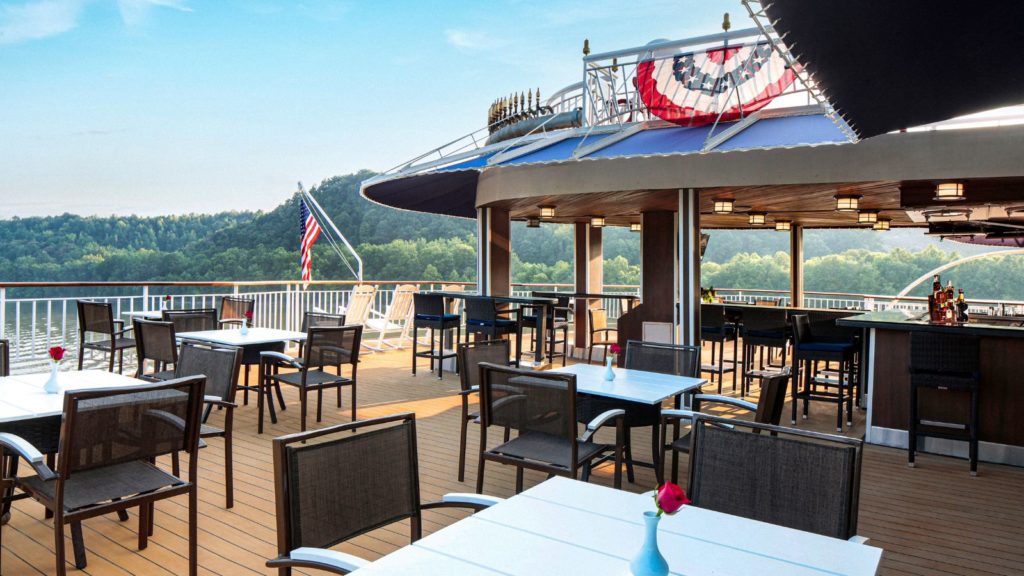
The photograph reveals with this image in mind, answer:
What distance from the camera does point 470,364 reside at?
4434 mm

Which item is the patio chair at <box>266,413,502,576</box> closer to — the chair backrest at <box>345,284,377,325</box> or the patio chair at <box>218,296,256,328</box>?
the patio chair at <box>218,296,256,328</box>

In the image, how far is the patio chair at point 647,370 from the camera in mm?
3998

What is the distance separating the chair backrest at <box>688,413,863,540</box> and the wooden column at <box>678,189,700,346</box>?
15.3 feet

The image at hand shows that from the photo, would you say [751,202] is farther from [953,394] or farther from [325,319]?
[325,319]

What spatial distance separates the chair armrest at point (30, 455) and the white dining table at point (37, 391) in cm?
18

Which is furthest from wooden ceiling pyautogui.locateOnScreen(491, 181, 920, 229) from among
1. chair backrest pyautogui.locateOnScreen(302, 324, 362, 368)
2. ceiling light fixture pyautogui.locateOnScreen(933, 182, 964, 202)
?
chair backrest pyautogui.locateOnScreen(302, 324, 362, 368)

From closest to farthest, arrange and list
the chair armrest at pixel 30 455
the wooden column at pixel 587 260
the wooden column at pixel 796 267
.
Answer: the chair armrest at pixel 30 455 → the wooden column at pixel 587 260 → the wooden column at pixel 796 267

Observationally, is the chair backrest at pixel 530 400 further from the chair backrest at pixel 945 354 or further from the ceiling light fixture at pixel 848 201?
the ceiling light fixture at pixel 848 201

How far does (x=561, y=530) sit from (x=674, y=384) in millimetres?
2509

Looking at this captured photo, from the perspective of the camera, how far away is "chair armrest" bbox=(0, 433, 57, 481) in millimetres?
2461

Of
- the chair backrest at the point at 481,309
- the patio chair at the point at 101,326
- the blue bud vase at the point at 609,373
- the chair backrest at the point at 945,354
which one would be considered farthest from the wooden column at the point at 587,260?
the blue bud vase at the point at 609,373

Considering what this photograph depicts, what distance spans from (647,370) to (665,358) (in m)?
0.16

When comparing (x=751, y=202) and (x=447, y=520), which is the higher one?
(x=751, y=202)

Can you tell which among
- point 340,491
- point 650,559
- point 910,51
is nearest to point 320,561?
point 340,491
